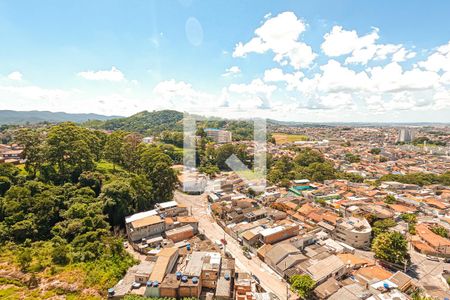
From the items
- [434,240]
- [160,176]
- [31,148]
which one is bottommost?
[434,240]

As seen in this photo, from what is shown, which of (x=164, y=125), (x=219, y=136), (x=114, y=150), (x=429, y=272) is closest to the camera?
(x=429, y=272)

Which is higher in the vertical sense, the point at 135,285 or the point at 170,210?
the point at 170,210

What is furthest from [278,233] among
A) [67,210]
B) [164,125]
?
[164,125]

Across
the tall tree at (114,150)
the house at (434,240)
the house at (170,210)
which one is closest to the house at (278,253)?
the house at (170,210)

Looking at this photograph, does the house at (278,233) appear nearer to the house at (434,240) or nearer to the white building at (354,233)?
the white building at (354,233)

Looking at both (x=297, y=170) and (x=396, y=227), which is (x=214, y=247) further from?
(x=297, y=170)

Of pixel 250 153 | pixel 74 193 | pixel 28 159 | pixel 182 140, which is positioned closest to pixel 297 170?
pixel 250 153

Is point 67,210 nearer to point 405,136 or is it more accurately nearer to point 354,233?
point 354,233
